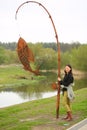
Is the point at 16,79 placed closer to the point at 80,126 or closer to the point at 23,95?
the point at 23,95

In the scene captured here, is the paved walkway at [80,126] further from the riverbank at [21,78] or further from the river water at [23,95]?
the riverbank at [21,78]

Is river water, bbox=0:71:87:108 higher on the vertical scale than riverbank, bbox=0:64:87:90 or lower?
higher

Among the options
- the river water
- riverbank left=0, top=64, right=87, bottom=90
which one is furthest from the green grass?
the river water

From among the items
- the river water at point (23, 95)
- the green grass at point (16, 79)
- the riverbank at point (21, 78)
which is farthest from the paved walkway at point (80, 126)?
the green grass at point (16, 79)

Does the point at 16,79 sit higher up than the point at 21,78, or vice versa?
the point at 16,79

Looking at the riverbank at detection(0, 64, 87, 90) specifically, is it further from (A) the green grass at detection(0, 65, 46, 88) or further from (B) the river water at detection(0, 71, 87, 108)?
(B) the river water at detection(0, 71, 87, 108)

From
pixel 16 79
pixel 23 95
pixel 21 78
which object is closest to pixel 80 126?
pixel 23 95

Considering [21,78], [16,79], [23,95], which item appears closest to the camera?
[23,95]

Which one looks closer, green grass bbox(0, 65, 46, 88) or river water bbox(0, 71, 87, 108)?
river water bbox(0, 71, 87, 108)

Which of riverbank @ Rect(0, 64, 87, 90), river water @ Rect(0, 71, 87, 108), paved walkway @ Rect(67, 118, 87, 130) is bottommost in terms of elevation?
riverbank @ Rect(0, 64, 87, 90)

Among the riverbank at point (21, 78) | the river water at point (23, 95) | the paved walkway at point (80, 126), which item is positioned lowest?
the riverbank at point (21, 78)

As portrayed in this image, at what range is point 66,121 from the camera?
10680 millimetres

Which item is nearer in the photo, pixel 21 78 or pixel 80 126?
pixel 80 126

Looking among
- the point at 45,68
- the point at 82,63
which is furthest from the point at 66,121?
the point at 45,68
